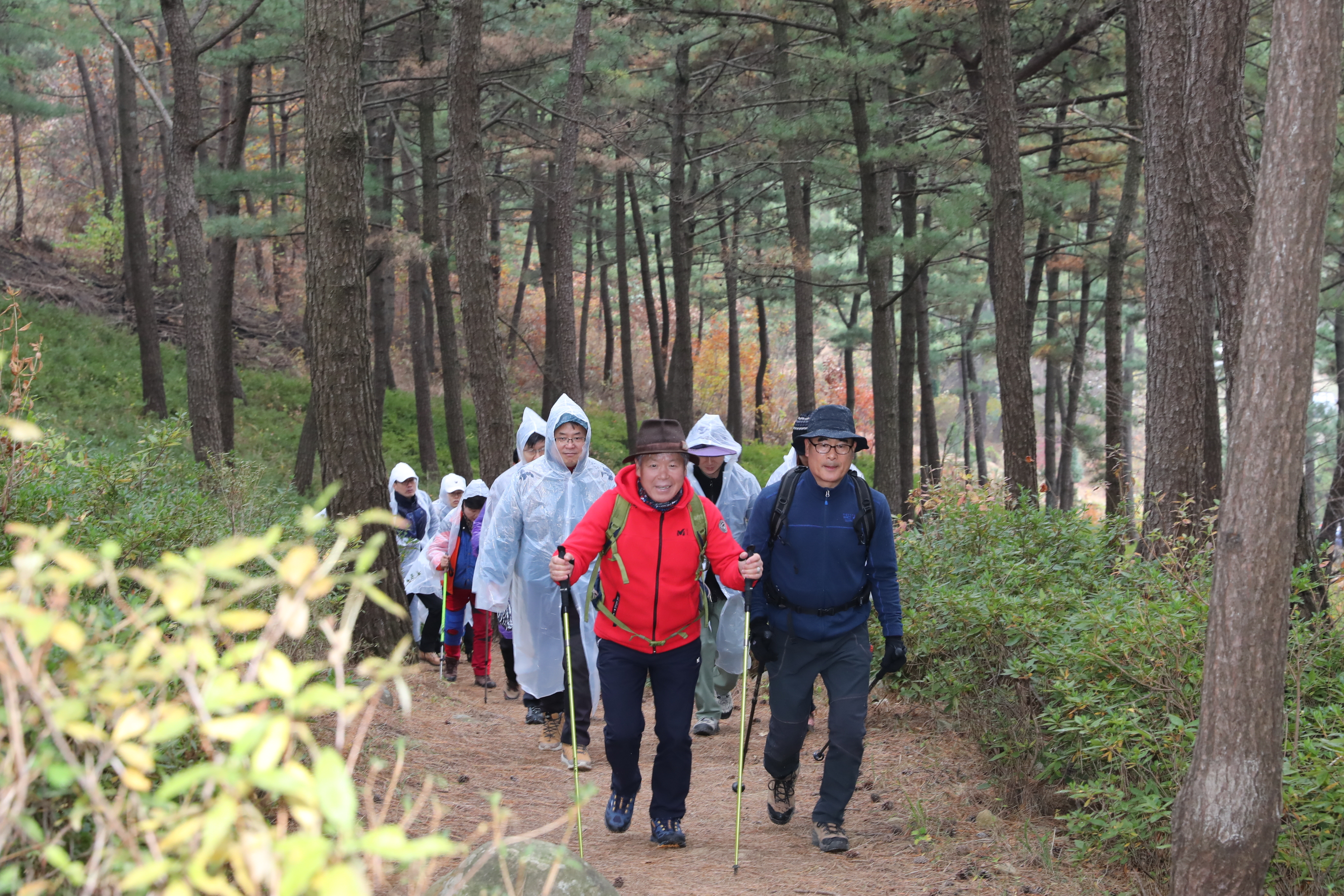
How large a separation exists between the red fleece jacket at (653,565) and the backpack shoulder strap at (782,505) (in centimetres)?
20

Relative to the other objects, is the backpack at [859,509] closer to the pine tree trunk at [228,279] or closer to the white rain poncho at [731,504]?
the white rain poncho at [731,504]

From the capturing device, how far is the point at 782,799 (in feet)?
19.1

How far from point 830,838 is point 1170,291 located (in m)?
5.34

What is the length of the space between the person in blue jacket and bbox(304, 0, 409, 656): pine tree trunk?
13.3 ft

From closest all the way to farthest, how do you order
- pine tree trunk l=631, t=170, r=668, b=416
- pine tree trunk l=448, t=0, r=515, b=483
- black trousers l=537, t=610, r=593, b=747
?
1. black trousers l=537, t=610, r=593, b=747
2. pine tree trunk l=448, t=0, r=515, b=483
3. pine tree trunk l=631, t=170, r=668, b=416

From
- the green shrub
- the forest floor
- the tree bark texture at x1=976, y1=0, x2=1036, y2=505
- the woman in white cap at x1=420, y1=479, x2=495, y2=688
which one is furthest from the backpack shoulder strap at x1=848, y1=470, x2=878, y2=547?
the tree bark texture at x1=976, y1=0, x2=1036, y2=505

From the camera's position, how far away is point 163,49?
86.4ft

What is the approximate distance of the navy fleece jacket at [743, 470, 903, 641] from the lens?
536cm

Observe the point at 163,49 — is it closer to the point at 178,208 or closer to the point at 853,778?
the point at 178,208

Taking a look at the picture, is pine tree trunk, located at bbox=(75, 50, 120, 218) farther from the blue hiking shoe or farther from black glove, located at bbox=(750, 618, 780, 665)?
black glove, located at bbox=(750, 618, 780, 665)

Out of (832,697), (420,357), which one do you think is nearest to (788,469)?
(832,697)

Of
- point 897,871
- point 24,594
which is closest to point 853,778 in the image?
point 897,871

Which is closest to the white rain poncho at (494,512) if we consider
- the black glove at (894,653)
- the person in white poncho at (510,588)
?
the person in white poncho at (510,588)

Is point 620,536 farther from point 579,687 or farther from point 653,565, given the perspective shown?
point 579,687
